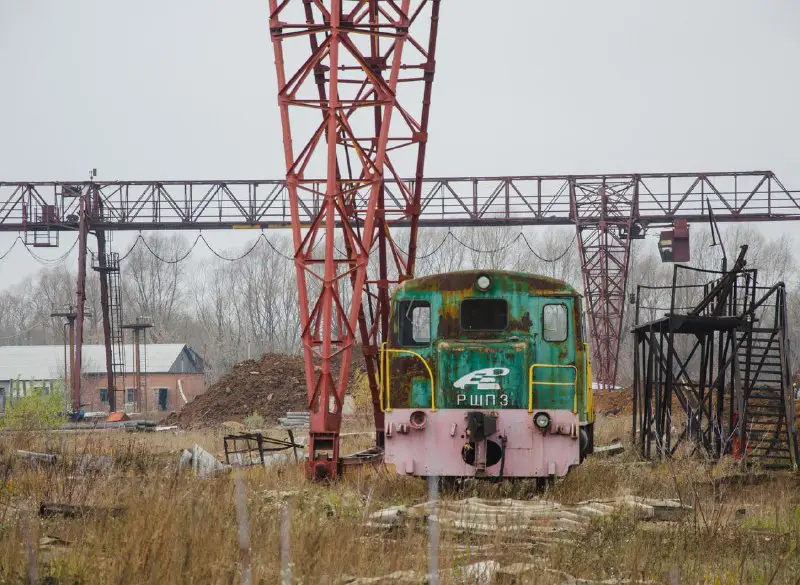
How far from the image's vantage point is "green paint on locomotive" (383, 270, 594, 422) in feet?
39.1

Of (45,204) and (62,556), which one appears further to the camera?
(45,204)

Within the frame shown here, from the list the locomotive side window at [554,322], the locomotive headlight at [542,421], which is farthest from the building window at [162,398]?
the locomotive headlight at [542,421]

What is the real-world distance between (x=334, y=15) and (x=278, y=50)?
3.79ft

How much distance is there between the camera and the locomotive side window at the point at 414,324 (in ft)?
40.1

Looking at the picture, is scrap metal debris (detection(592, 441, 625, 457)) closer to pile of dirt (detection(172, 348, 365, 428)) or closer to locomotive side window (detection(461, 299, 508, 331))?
locomotive side window (detection(461, 299, 508, 331))

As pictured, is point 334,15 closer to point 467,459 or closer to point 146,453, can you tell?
point 467,459

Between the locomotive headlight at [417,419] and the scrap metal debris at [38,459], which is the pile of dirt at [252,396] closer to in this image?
the scrap metal debris at [38,459]

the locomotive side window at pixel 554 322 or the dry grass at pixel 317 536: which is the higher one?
the locomotive side window at pixel 554 322

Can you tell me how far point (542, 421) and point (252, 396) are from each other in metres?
27.6

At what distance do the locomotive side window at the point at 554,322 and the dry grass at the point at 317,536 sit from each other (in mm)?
1816

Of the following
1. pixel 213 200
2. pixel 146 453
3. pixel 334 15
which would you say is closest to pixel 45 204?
pixel 213 200

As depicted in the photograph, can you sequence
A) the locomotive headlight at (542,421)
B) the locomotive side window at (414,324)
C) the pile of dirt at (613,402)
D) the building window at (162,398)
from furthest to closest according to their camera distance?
1. the building window at (162,398)
2. the pile of dirt at (613,402)
3. the locomotive side window at (414,324)
4. the locomotive headlight at (542,421)

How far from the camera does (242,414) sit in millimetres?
37125

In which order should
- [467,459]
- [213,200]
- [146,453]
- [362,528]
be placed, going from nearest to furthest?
1. [362,528]
2. [467,459]
3. [146,453]
4. [213,200]
